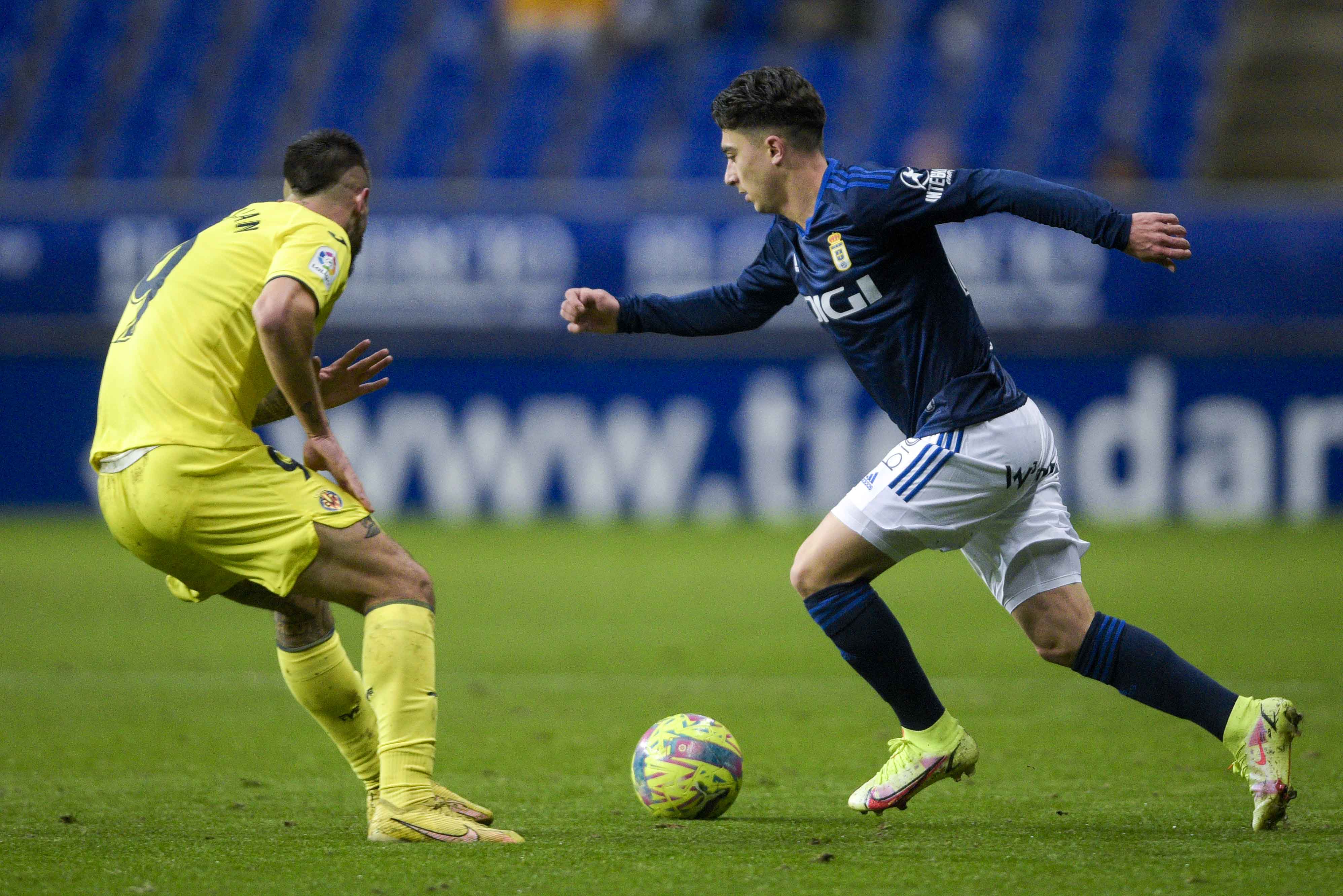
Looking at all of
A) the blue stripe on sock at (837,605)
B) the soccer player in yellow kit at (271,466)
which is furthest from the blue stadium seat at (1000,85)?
the soccer player in yellow kit at (271,466)

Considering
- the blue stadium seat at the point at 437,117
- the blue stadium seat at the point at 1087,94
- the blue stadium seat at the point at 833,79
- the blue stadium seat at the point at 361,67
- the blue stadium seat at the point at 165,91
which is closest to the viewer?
the blue stadium seat at the point at 1087,94

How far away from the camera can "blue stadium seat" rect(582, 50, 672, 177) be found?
20578 mm

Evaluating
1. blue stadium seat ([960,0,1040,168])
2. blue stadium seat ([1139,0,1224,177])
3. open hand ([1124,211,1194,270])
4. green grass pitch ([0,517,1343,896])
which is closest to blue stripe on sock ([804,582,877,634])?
green grass pitch ([0,517,1343,896])

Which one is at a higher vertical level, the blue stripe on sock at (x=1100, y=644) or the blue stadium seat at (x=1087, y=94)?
the blue stadium seat at (x=1087, y=94)

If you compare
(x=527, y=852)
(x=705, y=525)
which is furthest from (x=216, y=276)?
(x=705, y=525)

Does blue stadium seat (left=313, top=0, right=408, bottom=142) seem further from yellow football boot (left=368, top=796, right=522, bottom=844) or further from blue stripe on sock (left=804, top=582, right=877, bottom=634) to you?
yellow football boot (left=368, top=796, right=522, bottom=844)

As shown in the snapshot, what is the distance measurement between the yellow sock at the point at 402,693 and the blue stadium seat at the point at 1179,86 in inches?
652

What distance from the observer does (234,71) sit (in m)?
21.7

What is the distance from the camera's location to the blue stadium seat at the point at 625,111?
810 inches

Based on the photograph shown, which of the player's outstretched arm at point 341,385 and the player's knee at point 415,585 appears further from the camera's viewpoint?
the player's outstretched arm at point 341,385

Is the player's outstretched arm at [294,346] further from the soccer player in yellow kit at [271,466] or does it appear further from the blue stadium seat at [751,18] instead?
the blue stadium seat at [751,18]

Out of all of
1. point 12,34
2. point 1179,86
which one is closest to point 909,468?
point 1179,86

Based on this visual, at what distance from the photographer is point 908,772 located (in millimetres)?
4668

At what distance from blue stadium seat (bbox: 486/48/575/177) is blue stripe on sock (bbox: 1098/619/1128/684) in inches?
651
